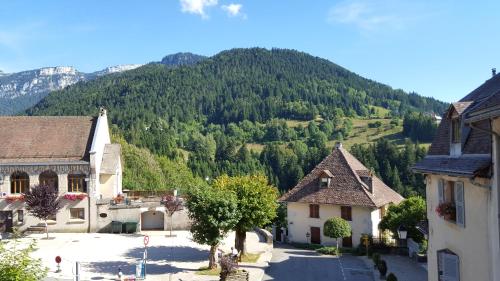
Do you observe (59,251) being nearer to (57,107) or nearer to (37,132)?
(37,132)

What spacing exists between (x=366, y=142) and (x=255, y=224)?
13320 centimetres

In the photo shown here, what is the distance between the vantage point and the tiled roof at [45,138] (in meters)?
40.0

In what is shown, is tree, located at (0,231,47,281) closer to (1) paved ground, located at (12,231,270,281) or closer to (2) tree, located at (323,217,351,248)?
Result: (1) paved ground, located at (12,231,270,281)

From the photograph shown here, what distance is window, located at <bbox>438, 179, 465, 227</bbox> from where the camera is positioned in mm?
13463

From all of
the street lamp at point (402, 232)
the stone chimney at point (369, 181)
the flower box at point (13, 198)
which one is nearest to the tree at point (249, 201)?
the street lamp at point (402, 232)

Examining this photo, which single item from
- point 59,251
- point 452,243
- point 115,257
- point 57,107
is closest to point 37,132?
point 59,251

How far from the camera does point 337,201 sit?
132 ft

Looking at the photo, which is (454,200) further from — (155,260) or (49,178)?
(49,178)

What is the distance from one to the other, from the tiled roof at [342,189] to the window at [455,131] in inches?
981

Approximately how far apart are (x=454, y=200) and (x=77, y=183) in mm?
33512

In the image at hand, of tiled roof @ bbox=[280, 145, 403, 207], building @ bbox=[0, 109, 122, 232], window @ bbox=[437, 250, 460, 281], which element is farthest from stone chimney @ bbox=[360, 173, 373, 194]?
window @ bbox=[437, 250, 460, 281]

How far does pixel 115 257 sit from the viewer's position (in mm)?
31438

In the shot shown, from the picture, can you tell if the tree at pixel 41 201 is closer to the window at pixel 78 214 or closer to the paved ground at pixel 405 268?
the window at pixel 78 214

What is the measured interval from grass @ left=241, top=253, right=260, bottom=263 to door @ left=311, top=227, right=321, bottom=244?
9421 mm
